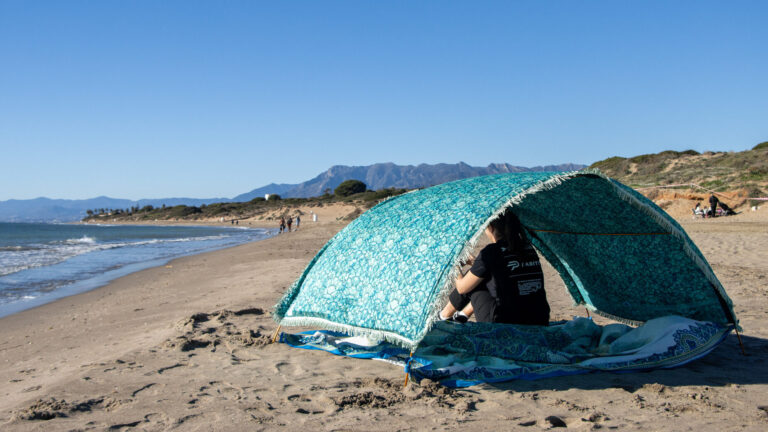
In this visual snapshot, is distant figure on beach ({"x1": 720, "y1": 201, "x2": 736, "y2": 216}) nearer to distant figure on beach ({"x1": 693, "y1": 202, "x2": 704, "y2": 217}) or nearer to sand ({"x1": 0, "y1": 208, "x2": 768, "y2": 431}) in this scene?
distant figure on beach ({"x1": 693, "y1": 202, "x2": 704, "y2": 217})

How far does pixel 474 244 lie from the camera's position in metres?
4.21

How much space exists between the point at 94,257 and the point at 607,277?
852 inches

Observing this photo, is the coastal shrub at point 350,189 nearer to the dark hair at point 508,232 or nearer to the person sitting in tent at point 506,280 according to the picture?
the person sitting in tent at point 506,280

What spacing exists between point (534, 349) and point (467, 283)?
2.78 feet

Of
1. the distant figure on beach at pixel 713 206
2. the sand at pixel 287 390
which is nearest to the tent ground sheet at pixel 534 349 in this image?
the sand at pixel 287 390

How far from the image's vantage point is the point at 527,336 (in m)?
4.93

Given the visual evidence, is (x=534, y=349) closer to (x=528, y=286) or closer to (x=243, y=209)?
(x=528, y=286)

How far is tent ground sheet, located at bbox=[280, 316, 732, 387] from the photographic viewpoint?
438 centimetres

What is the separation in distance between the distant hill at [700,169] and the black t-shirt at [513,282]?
971 inches

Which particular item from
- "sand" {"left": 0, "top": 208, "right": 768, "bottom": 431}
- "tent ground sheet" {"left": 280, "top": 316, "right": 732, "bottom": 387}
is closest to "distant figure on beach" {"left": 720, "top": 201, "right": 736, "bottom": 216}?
"sand" {"left": 0, "top": 208, "right": 768, "bottom": 431}

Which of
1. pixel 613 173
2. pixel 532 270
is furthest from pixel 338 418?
pixel 613 173

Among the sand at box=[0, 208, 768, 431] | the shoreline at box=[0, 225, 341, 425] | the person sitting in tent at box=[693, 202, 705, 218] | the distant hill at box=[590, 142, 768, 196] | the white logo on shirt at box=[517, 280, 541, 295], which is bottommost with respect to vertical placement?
the shoreline at box=[0, 225, 341, 425]

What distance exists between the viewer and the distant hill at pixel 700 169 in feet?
93.1

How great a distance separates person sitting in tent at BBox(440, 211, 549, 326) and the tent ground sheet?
15 cm
